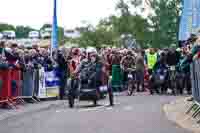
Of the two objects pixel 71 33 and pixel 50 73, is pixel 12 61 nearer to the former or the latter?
pixel 50 73

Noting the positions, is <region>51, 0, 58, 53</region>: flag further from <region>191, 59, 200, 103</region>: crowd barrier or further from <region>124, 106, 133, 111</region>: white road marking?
<region>191, 59, 200, 103</region>: crowd barrier

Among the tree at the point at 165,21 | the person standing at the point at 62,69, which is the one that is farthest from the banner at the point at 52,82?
the tree at the point at 165,21

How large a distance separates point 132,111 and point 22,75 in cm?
557

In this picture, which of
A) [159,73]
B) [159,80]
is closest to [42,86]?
[159,80]

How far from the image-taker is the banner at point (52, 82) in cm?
2667

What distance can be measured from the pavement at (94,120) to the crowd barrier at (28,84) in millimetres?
802

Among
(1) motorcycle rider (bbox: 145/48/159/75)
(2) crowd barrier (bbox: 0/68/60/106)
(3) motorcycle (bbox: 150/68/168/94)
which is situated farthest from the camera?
(1) motorcycle rider (bbox: 145/48/159/75)

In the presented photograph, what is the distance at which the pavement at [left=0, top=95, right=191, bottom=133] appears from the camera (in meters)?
14.3

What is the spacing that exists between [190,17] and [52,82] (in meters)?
9.37

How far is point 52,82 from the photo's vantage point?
89.5ft

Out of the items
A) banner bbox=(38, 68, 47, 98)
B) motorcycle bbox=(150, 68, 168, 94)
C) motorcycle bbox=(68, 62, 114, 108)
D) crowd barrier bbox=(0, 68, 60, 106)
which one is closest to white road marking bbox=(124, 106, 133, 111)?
motorcycle bbox=(68, 62, 114, 108)

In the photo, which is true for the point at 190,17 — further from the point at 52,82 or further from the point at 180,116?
the point at 52,82

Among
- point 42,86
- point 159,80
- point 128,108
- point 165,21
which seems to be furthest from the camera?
point 165,21

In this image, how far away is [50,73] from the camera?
88.8 ft
